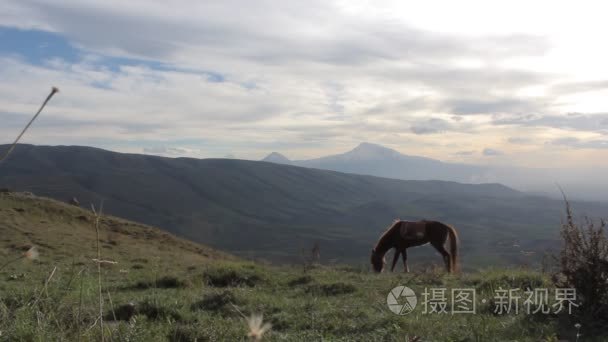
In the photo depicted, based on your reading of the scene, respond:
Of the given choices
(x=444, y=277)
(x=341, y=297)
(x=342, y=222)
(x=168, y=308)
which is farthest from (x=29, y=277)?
(x=342, y=222)

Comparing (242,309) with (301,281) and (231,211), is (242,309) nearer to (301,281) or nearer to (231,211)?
(301,281)

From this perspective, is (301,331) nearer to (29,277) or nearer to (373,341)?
(373,341)

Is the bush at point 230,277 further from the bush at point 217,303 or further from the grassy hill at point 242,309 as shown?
the bush at point 217,303

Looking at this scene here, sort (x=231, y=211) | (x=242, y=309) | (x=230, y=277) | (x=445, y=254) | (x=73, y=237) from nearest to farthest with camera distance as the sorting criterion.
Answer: (x=242, y=309) < (x=230, y=277) < (x=445, y=254) < (x=73, y=237) < (x=231, y=211)

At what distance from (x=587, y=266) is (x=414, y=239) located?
840 cm

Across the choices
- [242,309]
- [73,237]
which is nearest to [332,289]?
[242,309]

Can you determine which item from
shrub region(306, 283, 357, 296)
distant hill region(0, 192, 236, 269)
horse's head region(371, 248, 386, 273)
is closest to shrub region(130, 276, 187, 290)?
shrub region(306, 283, 357, 296)

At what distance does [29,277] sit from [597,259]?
11312 millimetres

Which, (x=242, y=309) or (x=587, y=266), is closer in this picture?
(x=587, y=266)

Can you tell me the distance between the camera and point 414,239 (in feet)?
48.3

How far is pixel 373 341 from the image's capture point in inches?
196

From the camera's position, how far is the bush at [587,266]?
6.01 meters

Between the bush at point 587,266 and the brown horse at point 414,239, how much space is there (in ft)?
22.6

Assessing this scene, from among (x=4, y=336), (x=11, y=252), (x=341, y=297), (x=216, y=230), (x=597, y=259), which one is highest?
(x=597, y=259)
